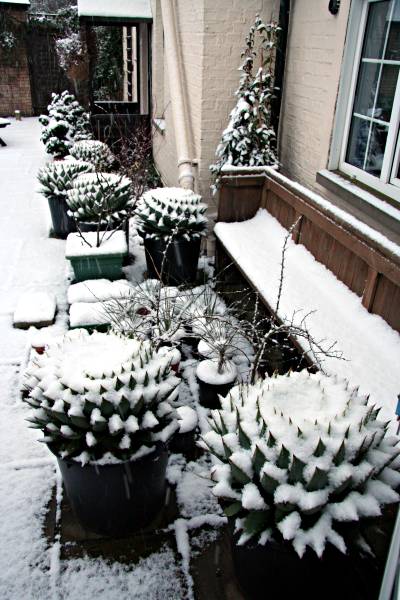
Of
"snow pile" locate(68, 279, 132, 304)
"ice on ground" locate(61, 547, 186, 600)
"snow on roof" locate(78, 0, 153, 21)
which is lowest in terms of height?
"ice on ground" locate(61, 547, 186, 600)

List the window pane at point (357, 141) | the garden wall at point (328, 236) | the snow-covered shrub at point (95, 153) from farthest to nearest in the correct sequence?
the snow-covered shrub at point (95, 153) → the window pane at point (357, 141) → the garden wall at point (328, 236)

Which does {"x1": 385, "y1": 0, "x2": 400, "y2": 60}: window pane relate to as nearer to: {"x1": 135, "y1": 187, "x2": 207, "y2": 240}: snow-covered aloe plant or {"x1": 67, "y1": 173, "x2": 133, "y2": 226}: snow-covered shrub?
{"x1": 135, "y1": 187, "x2": 207, "y2": 240}: snow-covered aloe plant

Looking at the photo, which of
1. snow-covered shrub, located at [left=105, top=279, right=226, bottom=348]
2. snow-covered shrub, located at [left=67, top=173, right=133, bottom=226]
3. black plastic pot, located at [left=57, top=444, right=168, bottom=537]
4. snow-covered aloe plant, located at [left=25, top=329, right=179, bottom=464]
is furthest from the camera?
snow-covered shrub, located at [left=67, top=173, right=133, bottom=226]

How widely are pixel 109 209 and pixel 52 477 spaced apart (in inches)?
131

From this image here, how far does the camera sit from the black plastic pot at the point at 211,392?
365cm

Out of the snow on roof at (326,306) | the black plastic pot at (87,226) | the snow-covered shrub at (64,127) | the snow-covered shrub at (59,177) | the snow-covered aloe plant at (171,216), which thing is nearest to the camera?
the snow on roof at (326,306)

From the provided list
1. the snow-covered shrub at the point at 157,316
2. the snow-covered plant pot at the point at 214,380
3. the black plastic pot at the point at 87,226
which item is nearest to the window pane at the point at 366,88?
the snow-covered shrub at the point at 157,316

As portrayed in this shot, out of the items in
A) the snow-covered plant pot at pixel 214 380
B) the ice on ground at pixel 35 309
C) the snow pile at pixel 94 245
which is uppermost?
the snow pile at pixel 94 245

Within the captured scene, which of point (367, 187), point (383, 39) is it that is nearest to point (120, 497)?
point (367, 187)

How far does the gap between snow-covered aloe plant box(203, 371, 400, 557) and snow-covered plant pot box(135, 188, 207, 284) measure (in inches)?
130

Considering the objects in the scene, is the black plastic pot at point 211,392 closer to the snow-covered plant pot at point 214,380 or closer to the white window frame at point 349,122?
the snow-covered plant pot at point 214,380

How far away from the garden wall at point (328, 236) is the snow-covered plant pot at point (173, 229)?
1.32ft

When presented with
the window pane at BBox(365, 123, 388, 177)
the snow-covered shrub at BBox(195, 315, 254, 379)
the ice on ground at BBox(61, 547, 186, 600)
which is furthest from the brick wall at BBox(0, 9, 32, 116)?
the ice on ground at BBox(61, 547, 186, 600)

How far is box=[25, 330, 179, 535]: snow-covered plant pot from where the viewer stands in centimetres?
239
